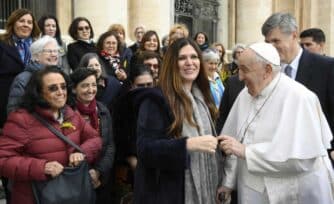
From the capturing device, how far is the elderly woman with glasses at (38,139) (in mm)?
3414

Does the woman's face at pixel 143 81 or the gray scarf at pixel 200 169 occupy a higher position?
the woman's face at pixel 143 81

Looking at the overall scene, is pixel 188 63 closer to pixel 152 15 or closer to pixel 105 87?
pixel 105 87

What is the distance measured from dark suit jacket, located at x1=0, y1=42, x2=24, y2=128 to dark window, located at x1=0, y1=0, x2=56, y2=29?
11.6 ft

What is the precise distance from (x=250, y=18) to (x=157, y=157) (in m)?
11.8

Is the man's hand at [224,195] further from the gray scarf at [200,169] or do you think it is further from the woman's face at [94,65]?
the woman's face at [94,65]

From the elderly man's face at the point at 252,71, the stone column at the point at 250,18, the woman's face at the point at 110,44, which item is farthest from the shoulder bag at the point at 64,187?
the stone column at the point at 250,18

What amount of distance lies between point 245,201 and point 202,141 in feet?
1.58

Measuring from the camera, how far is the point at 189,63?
10.0ft

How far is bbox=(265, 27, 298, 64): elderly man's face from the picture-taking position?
355 centimetres

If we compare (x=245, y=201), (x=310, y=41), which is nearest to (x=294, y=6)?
(x=310, y=41)

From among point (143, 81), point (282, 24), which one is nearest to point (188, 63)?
point (282, 24)

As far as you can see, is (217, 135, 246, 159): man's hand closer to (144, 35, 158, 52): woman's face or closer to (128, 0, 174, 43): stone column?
(144, 35, 158, 52): woman's face

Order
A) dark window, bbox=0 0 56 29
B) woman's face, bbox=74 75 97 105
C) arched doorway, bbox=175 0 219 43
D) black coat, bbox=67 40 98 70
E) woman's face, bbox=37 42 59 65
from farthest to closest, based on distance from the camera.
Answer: arched doorway, bbox=175 0 219 43, dark window, bbox=0 0 56 29, black coat, bbox=67 40 98 70, woman's face, bbox=37 42 59 65, woman's face, bbox=74 75 97 105

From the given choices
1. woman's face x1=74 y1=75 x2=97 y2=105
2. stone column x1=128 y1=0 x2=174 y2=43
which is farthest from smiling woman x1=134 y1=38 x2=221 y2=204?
stone column x1=128 y1=0 x2=174 y2=43
